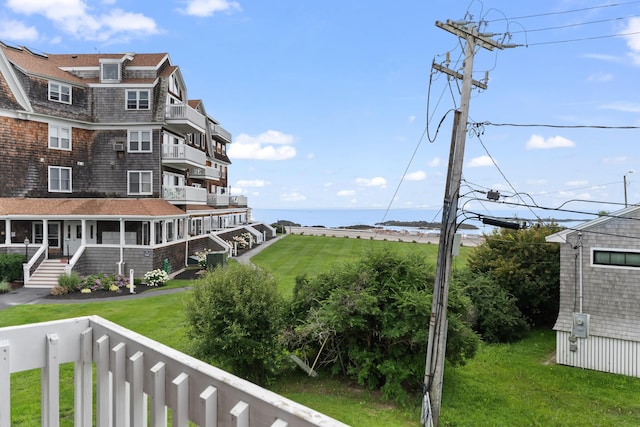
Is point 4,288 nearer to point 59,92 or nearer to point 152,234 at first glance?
point 152,234

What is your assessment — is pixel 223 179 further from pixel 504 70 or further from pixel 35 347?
pixel 35 347

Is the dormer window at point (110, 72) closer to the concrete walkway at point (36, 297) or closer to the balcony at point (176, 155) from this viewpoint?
the balcony at point (176, 155)

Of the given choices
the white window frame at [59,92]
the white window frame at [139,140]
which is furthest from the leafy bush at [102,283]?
the white window frame at [59,92]

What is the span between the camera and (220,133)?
39469mm

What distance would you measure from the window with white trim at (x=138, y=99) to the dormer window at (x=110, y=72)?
4.09ft

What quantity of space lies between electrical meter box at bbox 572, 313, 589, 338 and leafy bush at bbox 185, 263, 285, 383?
34.7 ft

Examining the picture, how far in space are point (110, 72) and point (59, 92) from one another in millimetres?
2977

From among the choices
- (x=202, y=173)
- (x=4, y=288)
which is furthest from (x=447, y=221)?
(x=202, y=173)

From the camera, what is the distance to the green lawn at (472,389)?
29.9 ft

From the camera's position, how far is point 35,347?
2.29 m

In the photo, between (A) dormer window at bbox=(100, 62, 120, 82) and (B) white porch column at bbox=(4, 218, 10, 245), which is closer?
(B) white porch column at bbox=(4, 218, 10, 245)

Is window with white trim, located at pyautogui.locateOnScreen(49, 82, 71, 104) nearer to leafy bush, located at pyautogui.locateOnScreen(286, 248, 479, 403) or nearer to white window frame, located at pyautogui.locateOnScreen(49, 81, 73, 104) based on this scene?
white window frame, located at pyautogui.locateOnScreen(49, 81, 73, 104)

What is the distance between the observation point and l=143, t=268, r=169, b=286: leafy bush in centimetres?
2022

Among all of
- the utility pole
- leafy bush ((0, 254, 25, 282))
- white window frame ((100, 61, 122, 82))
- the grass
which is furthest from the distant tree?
white window frame ((100, 61, 122, 82))
